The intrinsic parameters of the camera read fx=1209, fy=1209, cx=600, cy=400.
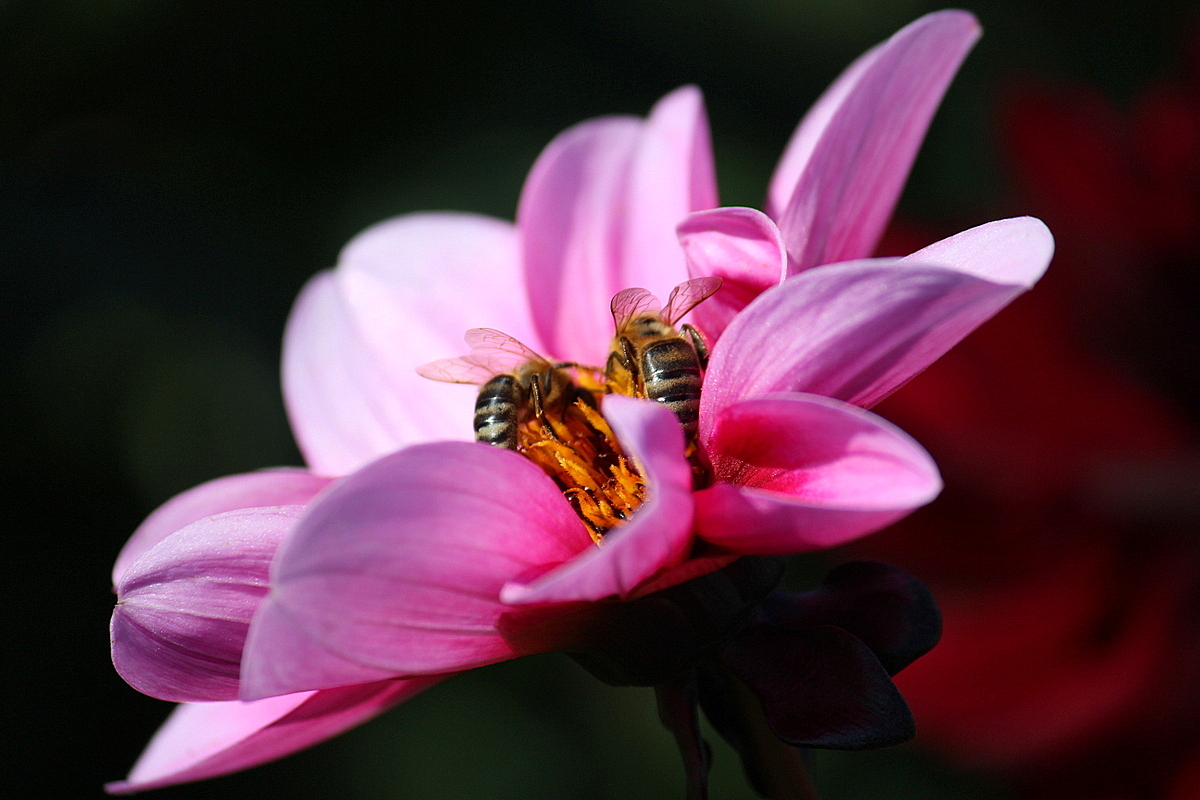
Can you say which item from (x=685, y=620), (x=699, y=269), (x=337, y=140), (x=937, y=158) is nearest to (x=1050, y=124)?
(x=699, y=269)

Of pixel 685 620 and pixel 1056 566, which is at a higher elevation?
pixel 685 620

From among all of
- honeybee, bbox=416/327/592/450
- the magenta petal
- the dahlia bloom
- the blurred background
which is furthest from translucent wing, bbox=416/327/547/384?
the blurred background

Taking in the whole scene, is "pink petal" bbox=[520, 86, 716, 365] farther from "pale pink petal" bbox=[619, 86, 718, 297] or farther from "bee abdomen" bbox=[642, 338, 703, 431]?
"bee abdomen" bbox=[642, 338, 703, 431]

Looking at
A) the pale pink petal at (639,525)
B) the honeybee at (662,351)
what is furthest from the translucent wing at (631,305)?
the pale pink petal at (639,525)

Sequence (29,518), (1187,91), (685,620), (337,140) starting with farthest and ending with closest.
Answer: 1. (337,140)
2. (29,518)
3. (1187,91)
4. (685,620)

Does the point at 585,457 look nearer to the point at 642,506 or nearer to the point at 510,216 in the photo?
the point at 642,506

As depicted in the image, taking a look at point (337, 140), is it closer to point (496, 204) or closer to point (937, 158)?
point (496, 204)

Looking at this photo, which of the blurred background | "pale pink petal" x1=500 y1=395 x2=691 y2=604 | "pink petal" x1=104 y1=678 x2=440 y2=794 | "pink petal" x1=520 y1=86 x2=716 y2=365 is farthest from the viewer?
the blurred background
